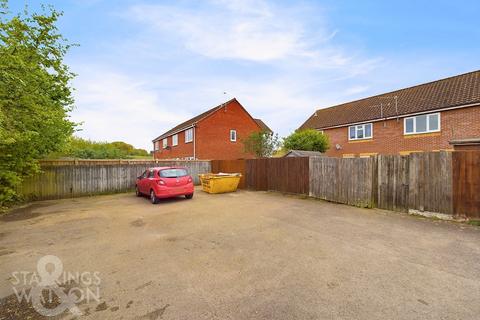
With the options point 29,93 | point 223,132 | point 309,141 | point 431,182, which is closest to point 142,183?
point 29,93

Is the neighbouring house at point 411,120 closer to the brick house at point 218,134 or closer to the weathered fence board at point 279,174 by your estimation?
the weathered fence board at point 279,174

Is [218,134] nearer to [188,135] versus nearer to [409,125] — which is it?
[188,135]

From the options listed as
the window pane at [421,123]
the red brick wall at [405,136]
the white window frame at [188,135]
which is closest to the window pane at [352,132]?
the red brick wall at [405,136]

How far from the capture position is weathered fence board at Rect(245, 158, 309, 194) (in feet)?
38.1

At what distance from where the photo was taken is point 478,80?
15461 mm

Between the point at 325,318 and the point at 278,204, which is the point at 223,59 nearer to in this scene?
the point at 278,204

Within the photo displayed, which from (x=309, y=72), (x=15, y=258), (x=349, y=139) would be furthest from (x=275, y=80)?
(x=15, y=258)

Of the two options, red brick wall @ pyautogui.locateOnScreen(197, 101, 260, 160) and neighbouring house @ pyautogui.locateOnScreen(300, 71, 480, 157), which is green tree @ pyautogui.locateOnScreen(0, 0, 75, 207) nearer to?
red brick wall @ pyautogui.locateOnScreen(197, 101, 260, 160)

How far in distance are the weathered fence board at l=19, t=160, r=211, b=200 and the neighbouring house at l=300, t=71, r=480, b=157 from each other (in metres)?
17.9

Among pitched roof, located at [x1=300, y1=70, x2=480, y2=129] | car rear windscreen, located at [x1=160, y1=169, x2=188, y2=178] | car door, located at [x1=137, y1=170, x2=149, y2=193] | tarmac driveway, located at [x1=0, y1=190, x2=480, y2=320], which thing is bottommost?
tarmac driveway, located at [x1=0, y1=190, x2=480, y2=320]

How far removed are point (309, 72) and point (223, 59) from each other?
241 inches

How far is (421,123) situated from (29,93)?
22.9m

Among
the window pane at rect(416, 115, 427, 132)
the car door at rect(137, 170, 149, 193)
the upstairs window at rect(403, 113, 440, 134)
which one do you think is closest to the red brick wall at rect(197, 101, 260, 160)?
the car door at rect(137, 170, 149, 193)

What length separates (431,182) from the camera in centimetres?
716
